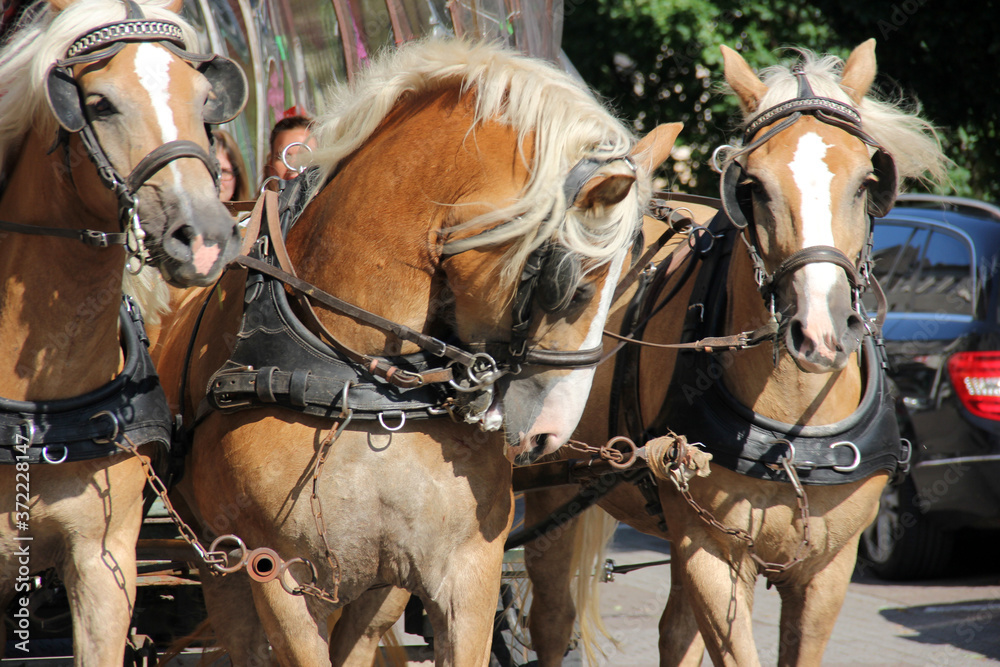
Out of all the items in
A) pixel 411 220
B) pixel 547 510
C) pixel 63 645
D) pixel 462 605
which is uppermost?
pixel 411 220

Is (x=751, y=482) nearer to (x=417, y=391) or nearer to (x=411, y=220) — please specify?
(x=417, y=391)

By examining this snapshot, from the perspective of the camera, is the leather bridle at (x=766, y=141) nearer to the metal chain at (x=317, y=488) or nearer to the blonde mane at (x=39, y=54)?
the metal chain at (x=317, y=488)

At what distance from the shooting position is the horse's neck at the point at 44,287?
6.82ft

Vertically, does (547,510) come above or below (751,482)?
below

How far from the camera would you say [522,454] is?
6.88ft

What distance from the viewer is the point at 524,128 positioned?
6.61ft

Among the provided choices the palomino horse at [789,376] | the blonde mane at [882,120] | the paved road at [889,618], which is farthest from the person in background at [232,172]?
the paved road at [889,618]

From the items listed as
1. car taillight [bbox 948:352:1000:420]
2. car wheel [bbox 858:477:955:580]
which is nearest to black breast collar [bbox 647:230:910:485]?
car taillight [bbox 948:352:1000:420]

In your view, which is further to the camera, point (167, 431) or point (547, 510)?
point (547, 510)

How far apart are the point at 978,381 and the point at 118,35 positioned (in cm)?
478

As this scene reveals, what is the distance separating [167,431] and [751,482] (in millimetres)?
1473

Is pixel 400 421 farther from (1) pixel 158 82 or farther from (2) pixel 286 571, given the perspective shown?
(1) pixel 158 82

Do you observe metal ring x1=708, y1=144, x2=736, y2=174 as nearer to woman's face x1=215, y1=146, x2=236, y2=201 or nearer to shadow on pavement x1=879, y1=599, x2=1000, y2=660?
woman's face x1=215, y1=146, x2=236, y2=201

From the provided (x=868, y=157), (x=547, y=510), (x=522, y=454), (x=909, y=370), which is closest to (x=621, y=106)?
(x=909, y=370)
